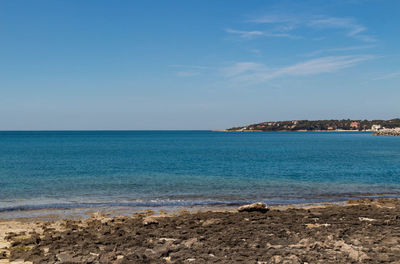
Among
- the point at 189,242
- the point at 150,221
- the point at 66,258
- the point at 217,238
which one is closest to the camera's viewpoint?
the point at 66,258

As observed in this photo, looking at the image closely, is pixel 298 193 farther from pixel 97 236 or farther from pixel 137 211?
pixel 97 236

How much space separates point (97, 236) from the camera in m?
14.3

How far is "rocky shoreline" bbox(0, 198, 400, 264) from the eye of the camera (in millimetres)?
11406

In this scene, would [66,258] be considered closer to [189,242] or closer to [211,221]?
Result: [189,242]

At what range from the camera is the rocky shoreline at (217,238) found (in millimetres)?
11406

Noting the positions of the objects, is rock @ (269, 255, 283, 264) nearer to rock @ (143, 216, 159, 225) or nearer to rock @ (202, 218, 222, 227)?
rock @ (202, 218, 222, 227)

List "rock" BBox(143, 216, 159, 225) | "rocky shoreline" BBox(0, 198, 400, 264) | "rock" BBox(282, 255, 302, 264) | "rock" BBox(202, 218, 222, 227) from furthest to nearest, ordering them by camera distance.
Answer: "rock" BBox(143, 216, 159, 225) < "rock" BBox(202, 218, 222, 227) < "rocky shoreline" BBox(0, 198, 400, 264) < "rock" BBox(282, 255, 302, 264)

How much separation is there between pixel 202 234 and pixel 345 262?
563cm

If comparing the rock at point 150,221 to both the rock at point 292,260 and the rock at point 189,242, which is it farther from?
the rock at point 292,260

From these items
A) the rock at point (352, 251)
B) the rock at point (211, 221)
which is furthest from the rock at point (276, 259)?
the rock at point (211, 221)

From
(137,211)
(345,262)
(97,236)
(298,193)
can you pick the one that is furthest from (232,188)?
(345,262)

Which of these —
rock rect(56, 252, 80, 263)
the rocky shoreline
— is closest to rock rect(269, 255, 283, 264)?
the rocky shoreline

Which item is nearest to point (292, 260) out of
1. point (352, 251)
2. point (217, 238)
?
point (352, 251)

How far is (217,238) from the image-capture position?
1353cm
